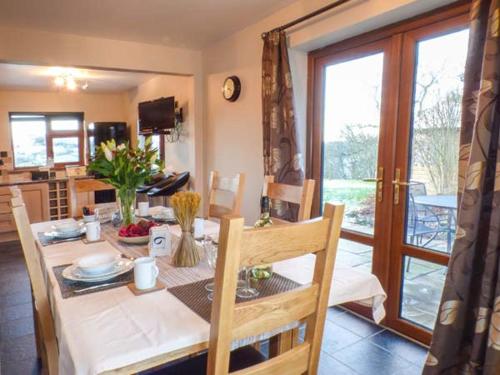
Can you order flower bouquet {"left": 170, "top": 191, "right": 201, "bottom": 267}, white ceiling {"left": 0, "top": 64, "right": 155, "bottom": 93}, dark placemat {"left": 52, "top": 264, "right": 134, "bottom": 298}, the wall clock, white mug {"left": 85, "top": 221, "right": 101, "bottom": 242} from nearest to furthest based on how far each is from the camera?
dark placemat {"left": 52, "top": 264, "right": 134, "bottom": 298}, flower bouquet {"left": 170, "top": 191, "right": 201, "bottom": 267}, white mug {"left": 85, "top": 221, "right": 101, "bottom": 242}, the wall clock, white ceiling {"left": 0, "top": 64, "right": 155, "bottom": 93}

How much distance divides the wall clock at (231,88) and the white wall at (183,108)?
2.35ft

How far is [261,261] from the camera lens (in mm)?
884

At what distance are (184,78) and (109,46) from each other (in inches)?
44.5

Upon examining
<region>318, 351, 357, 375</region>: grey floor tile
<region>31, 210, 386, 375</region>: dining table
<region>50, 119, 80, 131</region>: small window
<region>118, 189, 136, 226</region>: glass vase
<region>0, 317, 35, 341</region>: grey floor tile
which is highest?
<region>50, 119, 80, 131</region>: small window

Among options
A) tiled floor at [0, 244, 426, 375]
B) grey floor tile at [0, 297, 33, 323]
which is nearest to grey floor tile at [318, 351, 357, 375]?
tiled floor at [0, 244, 426, 375]

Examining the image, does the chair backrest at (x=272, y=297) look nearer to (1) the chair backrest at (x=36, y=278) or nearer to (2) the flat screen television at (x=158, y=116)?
(1) the chair backrest at (x=36, y=278)

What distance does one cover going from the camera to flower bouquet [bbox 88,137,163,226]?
5.83ft

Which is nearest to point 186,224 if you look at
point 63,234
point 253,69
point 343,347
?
point 63,234

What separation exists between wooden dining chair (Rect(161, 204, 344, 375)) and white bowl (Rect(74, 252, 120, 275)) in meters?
0.66

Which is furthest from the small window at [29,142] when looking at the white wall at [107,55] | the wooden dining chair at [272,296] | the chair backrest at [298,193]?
the wooden dining chair at [272,296]

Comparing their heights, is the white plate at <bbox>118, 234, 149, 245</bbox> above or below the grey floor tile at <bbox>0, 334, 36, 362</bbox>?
above

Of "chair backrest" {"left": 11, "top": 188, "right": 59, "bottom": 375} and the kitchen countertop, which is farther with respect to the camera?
the kitchen countertop

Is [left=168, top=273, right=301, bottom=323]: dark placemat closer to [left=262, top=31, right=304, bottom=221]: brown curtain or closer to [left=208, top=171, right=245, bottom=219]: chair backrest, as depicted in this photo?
[left=208, top=171, right=245, bottom=219]: chair backrest

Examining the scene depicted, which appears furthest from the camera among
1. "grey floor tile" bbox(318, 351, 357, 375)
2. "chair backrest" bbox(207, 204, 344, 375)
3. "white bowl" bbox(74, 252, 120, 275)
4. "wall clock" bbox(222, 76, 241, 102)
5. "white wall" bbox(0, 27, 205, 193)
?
"wall clock" bbox(222, 76, 241, 102)
